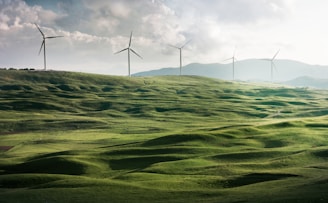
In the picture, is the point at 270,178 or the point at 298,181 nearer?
the point at 298,181

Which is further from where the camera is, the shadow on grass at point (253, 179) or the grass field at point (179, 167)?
the shadow on grass at point (253, 179)

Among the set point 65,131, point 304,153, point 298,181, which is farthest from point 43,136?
point 298,181

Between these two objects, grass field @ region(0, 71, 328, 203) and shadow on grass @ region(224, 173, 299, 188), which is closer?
grass field @ region(0, 71, 328, 203)

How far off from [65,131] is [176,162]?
80132 millimetres

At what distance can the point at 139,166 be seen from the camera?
68000 millimetres

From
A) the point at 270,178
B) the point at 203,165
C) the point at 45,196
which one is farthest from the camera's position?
the point at 203,165

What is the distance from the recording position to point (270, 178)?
5009 centimetres

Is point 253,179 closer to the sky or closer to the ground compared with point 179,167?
closer to the sky

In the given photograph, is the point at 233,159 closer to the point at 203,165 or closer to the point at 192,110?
the point at 203,165

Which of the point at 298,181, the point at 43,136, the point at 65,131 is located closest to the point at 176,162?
the point at 298,181

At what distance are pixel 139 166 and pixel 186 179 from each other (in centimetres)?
1570

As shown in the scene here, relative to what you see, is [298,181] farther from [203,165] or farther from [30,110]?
[30,110]

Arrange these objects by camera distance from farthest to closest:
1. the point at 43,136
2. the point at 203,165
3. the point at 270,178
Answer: the point at 43,136 < the point at 203,165 < the point at 270,178

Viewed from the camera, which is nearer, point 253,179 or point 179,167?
point 253,179
